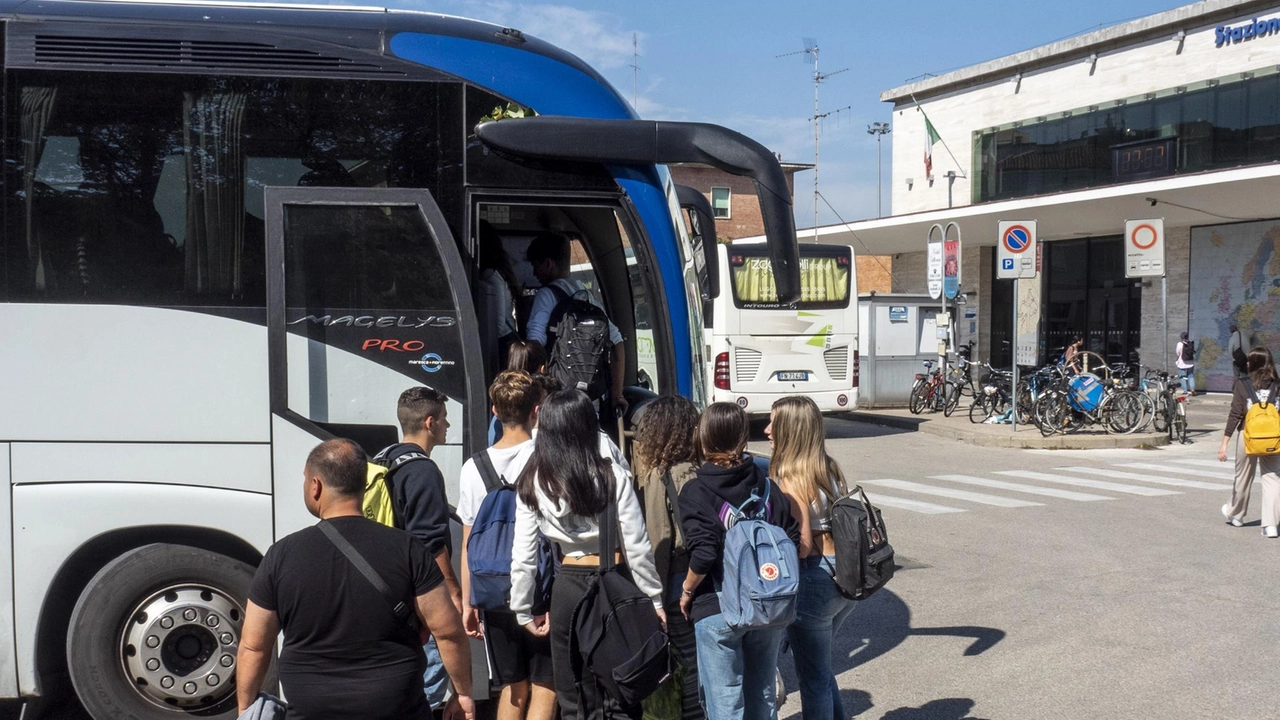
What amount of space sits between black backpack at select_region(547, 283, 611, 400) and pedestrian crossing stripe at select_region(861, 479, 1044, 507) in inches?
295

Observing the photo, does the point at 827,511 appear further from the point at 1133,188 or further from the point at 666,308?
the point at 1133,188

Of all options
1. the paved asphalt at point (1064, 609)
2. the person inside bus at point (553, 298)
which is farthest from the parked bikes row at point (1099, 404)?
the person inside bus at point (553, 298)

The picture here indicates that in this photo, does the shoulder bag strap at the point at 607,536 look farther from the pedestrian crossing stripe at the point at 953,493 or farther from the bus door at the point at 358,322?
the pedestrian crossing stripe at the point at 953,493

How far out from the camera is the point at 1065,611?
769cm

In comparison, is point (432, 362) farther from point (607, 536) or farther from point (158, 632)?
point (158, 632)

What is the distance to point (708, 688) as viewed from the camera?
4410mm

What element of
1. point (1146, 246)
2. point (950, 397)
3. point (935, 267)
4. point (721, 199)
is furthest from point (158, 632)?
point (721, 199)

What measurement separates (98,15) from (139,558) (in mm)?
2552

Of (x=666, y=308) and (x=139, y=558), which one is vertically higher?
(x=666, y=308)

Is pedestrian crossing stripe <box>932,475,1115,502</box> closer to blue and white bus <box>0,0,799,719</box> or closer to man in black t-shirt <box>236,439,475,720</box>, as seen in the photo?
blue and white bus <box>0,0,799,719</box>

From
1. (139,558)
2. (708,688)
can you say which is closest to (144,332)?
(139,558)

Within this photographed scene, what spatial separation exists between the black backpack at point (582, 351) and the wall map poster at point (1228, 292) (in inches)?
905

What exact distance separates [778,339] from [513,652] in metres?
14.5

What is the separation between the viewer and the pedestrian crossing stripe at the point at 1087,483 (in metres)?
13.0
